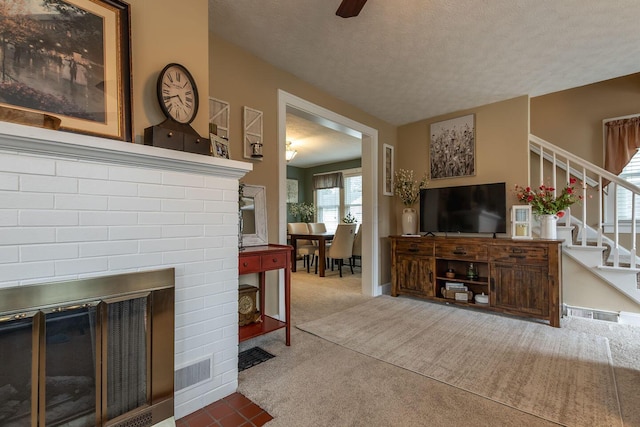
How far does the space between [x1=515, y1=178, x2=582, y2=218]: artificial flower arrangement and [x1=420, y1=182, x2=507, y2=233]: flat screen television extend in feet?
0.90

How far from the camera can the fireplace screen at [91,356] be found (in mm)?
1009

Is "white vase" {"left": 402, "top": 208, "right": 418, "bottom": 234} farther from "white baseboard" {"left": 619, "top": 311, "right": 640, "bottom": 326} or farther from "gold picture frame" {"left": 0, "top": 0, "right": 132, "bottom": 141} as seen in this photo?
"gold picture frame" {"left": 0, "top": 0, "right": 132, "bottom": 141}

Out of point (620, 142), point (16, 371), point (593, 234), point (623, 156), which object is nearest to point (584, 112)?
point (620, 142)

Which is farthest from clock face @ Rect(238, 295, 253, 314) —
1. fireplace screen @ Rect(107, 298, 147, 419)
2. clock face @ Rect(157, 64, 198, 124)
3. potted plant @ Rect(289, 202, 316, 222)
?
potted plant @ Rect(289, 202, 316, 222)

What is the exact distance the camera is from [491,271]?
302 cm

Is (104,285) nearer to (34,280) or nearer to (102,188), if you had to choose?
(34,280)

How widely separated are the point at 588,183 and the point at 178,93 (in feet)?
14.9

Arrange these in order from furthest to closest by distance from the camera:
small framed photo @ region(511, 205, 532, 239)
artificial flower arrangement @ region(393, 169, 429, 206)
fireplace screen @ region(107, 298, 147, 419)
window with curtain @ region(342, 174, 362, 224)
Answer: window with curtain @ region(342, 174, 362, 224)
artificial flower arrangement @ region(393, 169, 429, 206)
small framed photo @ region(511, 205, 532, 239)
fireplace screen @ region(107, 298, 147, 419)

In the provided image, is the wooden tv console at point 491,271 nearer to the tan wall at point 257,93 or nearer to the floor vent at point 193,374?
the tan wall at point 257,93

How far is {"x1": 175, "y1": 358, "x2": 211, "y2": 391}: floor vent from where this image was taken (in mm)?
1434

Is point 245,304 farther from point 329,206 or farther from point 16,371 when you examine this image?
point 329,206

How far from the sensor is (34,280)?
105 centimetres

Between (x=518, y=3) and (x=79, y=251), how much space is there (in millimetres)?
2928

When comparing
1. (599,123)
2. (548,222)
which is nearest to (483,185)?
(548,222)
